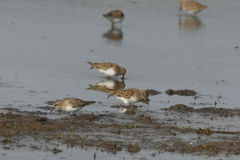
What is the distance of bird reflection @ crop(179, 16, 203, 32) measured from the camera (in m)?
26.0

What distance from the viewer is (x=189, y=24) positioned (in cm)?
2752

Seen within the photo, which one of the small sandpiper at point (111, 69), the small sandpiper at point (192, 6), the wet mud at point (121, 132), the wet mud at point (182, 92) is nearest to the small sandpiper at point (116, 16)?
the small sandpiper at point (192, 6)

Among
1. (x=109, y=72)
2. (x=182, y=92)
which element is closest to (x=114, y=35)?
(x=109, y=72)

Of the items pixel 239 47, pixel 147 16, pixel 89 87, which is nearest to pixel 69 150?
pixel 89 87

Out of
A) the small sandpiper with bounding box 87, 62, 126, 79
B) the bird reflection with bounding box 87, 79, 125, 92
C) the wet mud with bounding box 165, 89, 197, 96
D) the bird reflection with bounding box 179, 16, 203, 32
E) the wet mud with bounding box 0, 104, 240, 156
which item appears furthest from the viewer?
the bird reflection with bounding box 179, 16, 203, 32

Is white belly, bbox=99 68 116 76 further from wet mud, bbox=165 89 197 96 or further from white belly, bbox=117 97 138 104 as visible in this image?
white belly, bbox=117 97 138 104

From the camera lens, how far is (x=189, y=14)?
3212 cm

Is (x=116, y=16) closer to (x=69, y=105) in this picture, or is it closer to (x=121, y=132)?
(x=69, y=105)

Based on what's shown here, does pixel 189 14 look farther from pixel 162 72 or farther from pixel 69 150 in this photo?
pixel 69 150

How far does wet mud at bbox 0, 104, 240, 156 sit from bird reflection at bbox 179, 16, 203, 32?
15.2 m

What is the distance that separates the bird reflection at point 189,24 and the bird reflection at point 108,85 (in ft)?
35.4

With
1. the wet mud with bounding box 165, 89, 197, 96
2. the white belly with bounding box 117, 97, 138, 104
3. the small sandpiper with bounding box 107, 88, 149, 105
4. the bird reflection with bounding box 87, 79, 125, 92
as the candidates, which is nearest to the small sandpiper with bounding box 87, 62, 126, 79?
the bird reflection with bounding box 87, 79, 125, 92

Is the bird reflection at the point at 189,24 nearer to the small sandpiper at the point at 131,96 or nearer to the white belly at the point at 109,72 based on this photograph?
the white belly at the point at 109,72

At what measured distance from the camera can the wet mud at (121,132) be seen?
28.3 feet
